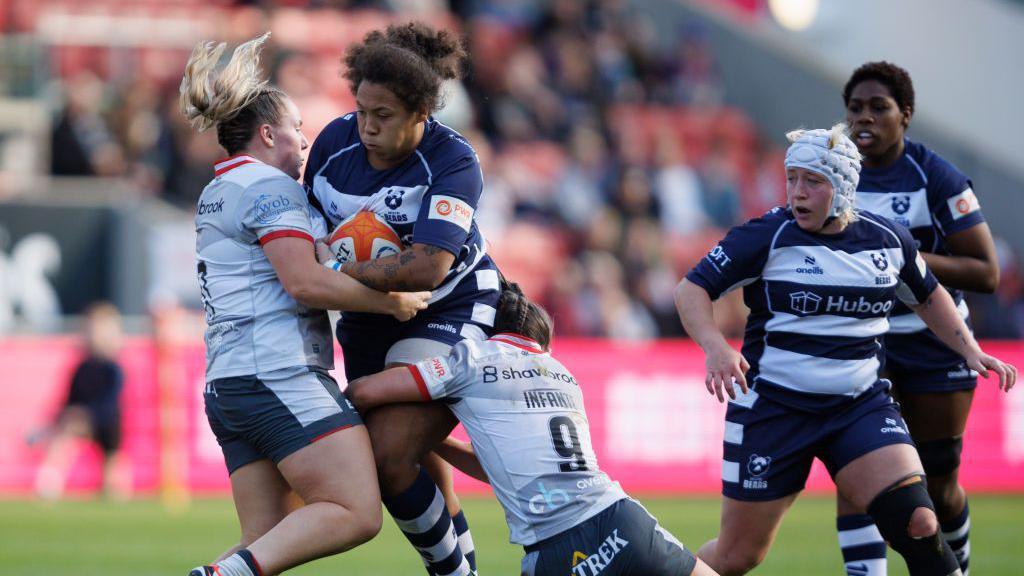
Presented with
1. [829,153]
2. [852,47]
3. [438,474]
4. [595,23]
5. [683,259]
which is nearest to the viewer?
[829,153]

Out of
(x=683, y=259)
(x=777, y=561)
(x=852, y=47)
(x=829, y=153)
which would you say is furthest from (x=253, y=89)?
(x=852, y=47)

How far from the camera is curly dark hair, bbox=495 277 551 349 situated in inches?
233

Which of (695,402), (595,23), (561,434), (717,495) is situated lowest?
(717,495)

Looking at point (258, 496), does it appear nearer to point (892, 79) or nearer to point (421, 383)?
point (421, 383)

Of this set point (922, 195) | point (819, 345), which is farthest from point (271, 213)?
point (922, 195)

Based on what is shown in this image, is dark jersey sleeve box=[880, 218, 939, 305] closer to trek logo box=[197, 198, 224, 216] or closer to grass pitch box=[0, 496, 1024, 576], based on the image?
trek logo box=[197, 198, 224, 216]

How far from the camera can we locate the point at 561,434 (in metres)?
5.58

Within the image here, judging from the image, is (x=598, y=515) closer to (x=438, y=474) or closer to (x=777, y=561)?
(x=438, y=474)

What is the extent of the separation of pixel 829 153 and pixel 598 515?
1791 millimetres

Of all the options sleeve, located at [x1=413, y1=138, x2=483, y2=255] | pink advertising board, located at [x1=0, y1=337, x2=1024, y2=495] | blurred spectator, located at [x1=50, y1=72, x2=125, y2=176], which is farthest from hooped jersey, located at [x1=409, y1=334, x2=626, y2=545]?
blurred spectator, located at [x1=50, y1=72, x2=125, y2=176]

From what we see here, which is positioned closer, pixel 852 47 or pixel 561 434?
pixel 561 434

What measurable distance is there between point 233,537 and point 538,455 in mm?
5742

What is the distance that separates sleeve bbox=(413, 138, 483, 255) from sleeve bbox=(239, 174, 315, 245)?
1.54 feet

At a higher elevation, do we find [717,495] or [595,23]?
[595,23]
